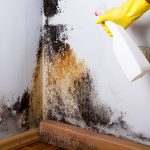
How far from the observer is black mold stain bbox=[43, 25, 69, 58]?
55.9 inches

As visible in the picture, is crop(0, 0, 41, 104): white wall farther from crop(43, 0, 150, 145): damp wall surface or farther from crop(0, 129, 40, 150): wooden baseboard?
crop(0, 129, 40, 150): wooden baseboard

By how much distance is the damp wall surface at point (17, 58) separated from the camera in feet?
4.39

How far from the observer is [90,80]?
133cm

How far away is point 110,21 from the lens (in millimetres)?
1055

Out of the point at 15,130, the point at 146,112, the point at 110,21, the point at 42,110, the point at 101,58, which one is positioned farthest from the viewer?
the point at 42,110

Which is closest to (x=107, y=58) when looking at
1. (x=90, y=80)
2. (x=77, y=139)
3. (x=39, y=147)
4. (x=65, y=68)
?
(x=90, y=80)

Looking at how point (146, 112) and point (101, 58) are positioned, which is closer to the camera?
point (146, 112)

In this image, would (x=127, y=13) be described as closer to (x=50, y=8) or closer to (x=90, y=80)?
(x=90, y=80)

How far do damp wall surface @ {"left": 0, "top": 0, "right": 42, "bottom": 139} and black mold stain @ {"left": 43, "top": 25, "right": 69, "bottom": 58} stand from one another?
47 millimetres

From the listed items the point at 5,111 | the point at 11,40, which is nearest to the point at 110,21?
the point at 11,40

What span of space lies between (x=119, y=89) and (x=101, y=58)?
0.53ft

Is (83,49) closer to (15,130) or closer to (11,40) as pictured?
(11,40)

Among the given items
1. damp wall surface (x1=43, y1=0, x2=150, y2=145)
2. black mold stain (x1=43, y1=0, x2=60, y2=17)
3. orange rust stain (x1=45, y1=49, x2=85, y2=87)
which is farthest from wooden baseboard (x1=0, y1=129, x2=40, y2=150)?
black mold stain (x1=43, y1=0, x2=60, y2=17)

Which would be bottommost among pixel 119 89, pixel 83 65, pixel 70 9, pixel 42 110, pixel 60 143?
pixel 60 143
